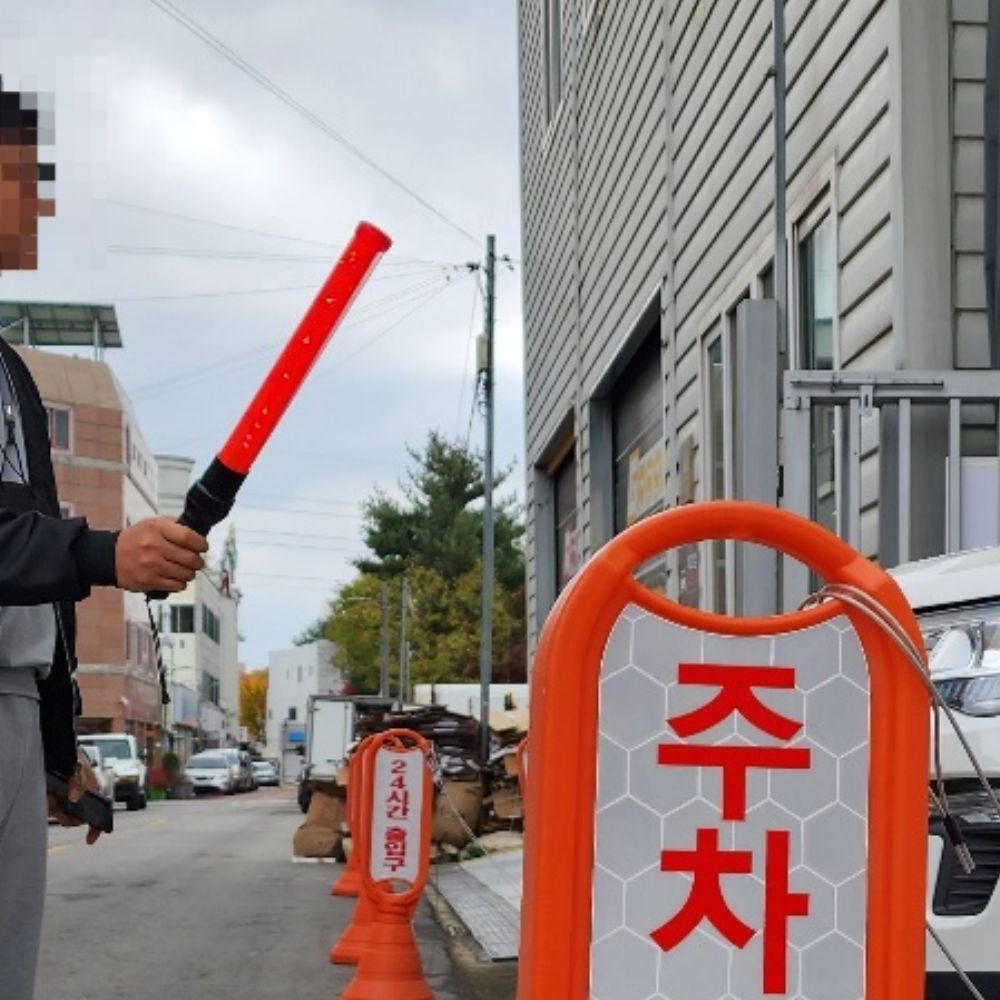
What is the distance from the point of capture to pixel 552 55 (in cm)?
1802

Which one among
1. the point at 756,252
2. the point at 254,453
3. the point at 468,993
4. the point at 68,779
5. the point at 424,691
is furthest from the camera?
the point at 424,691

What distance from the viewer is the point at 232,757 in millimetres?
65312

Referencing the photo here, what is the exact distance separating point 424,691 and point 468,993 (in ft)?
95.8

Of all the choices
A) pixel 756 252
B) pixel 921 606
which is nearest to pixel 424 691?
pixel 756 252

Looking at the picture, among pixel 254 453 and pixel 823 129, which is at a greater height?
pixel 823 129

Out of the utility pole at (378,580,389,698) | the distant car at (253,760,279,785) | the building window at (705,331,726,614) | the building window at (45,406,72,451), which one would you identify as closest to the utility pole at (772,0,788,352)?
the building window at (705,331,726,614)

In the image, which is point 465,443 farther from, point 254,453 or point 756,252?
point 254,453

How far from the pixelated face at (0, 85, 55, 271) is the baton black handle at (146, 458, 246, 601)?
48 cm

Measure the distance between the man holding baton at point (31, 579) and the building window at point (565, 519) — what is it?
1379cm

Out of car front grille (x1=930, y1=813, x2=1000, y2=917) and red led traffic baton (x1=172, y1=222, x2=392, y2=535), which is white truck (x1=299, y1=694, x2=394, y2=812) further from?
red led traffic baton (x1=172, y1=222, x2=392, y2=535)

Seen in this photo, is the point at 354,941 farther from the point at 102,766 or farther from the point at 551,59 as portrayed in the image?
the point at 102,766

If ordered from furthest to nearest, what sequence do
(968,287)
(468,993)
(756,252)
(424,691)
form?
1. (424,691)
2. (756,252)
3. (468,993)
4. (968,287)

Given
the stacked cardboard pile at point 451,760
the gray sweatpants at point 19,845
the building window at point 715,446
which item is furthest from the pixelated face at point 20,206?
the stacked cardboard pile at point 451,760

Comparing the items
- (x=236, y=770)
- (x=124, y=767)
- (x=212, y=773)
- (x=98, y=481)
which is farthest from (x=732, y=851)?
(x=236, y=770)
